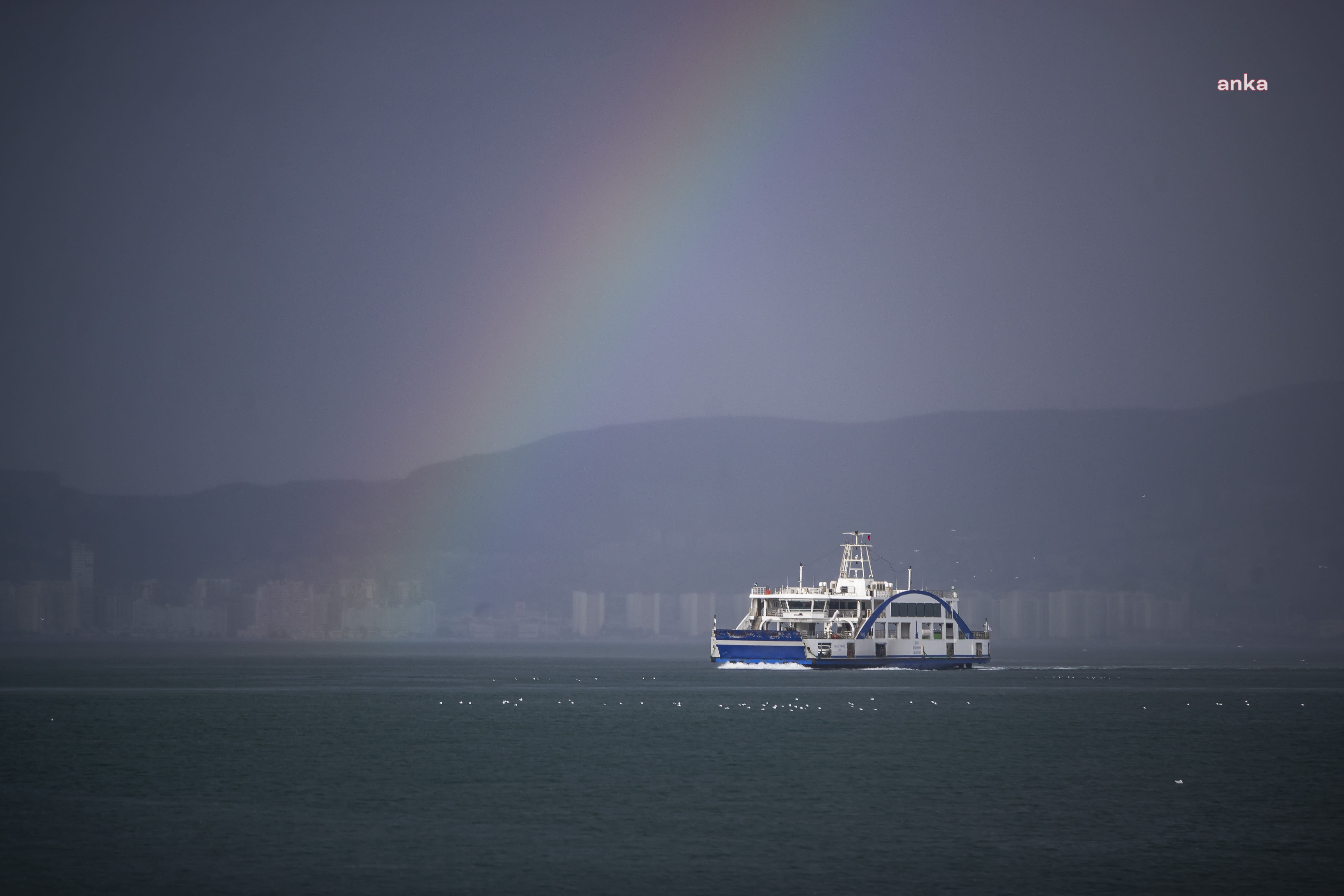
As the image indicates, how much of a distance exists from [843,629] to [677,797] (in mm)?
86389

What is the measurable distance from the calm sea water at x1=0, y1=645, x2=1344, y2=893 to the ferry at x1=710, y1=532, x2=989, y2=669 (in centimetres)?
2591

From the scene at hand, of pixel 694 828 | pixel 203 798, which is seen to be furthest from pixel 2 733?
pixel 694 828

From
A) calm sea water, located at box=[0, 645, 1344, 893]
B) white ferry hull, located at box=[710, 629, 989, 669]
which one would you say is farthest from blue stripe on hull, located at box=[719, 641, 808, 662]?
calm sea water, located at box=[0, 645, 1344, 893]

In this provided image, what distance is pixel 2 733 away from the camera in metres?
95.6

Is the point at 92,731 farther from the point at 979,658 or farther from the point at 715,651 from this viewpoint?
the point at 979,658

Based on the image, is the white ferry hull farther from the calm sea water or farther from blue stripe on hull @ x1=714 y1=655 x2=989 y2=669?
the calm sea water

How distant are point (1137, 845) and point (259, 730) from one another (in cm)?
6109

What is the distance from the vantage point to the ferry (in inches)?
5881

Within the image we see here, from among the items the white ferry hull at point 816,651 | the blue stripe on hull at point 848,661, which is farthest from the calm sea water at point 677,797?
the blue stripe on hull at point 848,661

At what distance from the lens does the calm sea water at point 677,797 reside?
47844 millimetres

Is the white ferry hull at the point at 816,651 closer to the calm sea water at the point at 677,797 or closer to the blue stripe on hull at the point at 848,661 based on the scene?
the blue stripe on hull at the point at 848,661

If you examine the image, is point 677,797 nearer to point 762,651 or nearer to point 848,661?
point 848,661

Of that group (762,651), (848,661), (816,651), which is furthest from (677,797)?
(762,651)

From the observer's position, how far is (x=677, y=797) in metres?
65.8
